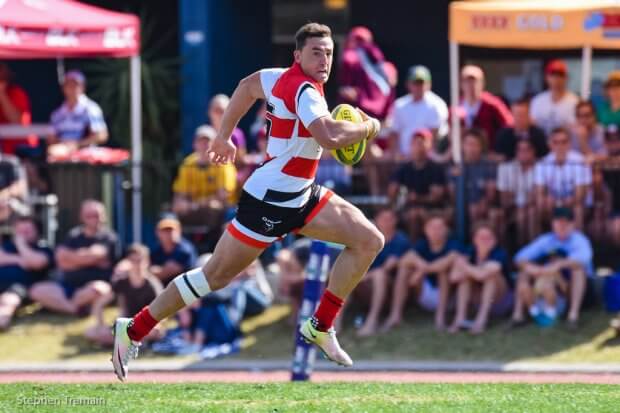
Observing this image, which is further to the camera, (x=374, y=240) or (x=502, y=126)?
(x=502, y=126)

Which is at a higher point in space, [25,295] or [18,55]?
[18,55]

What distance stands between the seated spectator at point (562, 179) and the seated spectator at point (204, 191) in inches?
126

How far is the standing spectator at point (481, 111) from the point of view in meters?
14.1

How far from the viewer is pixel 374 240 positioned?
7953 mm

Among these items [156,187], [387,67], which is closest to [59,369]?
[156,187]

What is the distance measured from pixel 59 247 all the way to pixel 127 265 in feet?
3.04

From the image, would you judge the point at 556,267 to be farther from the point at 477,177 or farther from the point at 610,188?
the point at 477,177

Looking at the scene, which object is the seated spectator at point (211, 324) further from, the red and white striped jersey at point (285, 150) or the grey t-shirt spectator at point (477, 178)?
the red and white striped jersey at point (285, 150)

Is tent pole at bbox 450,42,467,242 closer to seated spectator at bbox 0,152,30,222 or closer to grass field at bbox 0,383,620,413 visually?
seated spectator at bbox 0,152,30,222

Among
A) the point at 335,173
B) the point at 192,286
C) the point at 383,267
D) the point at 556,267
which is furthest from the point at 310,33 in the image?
the point at 335,173

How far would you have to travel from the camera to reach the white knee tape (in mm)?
7934

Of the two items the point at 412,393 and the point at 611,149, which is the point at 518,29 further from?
the point at 412,393

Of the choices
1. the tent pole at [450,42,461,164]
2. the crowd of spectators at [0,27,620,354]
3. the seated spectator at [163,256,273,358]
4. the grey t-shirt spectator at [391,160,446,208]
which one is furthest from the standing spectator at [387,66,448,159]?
the seated spectator at [163,256,273,358]

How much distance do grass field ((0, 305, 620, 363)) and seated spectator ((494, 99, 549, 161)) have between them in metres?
1.71
